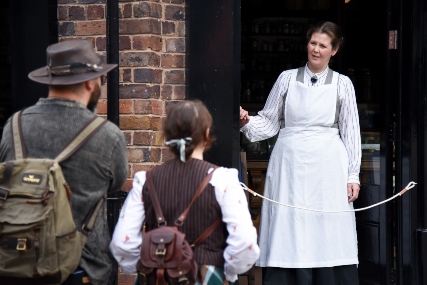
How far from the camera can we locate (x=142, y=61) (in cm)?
508

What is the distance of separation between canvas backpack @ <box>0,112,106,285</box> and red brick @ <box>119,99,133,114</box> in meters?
1.78

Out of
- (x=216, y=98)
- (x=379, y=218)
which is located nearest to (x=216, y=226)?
(x=216, y=98)

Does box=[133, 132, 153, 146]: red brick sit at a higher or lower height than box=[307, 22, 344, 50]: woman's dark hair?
lower

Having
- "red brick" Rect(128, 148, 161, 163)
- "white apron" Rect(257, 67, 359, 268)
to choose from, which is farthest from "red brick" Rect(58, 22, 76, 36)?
"white apron" Rect(257, 67, 359, 268)

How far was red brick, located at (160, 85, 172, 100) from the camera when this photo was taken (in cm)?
517

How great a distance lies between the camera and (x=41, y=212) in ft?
10.6

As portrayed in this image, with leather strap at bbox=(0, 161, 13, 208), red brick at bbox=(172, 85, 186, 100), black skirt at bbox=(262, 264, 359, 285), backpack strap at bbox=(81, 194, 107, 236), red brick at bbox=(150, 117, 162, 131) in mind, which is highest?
red brick at bbox=(172, 85, 186, 100)

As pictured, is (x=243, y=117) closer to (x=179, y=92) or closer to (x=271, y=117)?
(x=271, y=117)

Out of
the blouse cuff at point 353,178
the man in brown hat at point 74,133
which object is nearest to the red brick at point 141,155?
the blouse cuff at point 353,178

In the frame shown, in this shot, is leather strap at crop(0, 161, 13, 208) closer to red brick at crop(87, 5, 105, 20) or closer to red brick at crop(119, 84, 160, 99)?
red brick at crop(119, 84, 160, 99)

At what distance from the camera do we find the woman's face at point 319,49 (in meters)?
5.41

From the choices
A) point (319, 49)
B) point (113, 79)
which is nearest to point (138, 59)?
point (113, 79)

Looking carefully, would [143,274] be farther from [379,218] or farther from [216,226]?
[379,218]

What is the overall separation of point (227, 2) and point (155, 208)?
2113 mm
